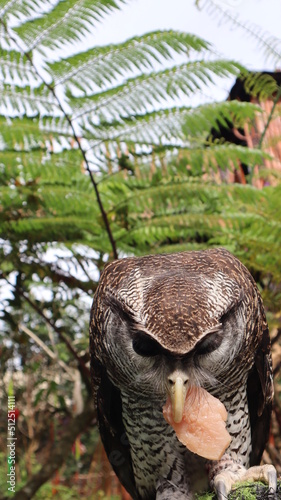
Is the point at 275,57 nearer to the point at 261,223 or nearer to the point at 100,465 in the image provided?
the point at 261,223

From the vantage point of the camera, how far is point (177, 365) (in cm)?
114

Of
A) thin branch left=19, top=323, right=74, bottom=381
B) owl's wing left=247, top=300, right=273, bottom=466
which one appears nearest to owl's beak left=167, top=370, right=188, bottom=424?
owl's wing left=247, top=300, right=273, bottom=466

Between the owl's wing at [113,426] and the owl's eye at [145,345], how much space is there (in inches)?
17.7

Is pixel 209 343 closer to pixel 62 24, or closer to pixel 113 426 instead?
pixel 113 426

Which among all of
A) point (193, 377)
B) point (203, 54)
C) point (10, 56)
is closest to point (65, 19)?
point (10, 56)

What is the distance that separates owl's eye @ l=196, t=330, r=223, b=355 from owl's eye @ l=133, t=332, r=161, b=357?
0.08 m

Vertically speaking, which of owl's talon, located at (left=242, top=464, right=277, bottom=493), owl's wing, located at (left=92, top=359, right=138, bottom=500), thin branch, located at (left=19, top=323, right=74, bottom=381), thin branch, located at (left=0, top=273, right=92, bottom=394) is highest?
owl's talon, located at (left=242, top=464, right=277, bottom=493)

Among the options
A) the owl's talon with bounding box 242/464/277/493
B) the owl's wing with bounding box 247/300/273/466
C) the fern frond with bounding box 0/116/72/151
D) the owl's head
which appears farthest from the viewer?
the fern frond with bounding box 0/116/72/151

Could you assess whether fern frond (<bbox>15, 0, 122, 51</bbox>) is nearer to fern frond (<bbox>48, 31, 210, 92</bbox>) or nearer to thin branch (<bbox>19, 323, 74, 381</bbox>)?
fern frond (<bbox>48, 31, 210, 92</bbox>)

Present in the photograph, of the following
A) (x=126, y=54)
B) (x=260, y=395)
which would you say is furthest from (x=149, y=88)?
(x=260, y=395)

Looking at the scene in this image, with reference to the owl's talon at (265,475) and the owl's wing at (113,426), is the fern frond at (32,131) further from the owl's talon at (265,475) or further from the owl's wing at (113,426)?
the owl's talon at (265,475)

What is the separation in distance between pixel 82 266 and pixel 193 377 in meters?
1.27

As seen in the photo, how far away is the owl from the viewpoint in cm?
114

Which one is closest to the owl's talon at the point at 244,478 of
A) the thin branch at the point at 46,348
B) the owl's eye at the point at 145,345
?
the owl's eye at the point at 145,345
